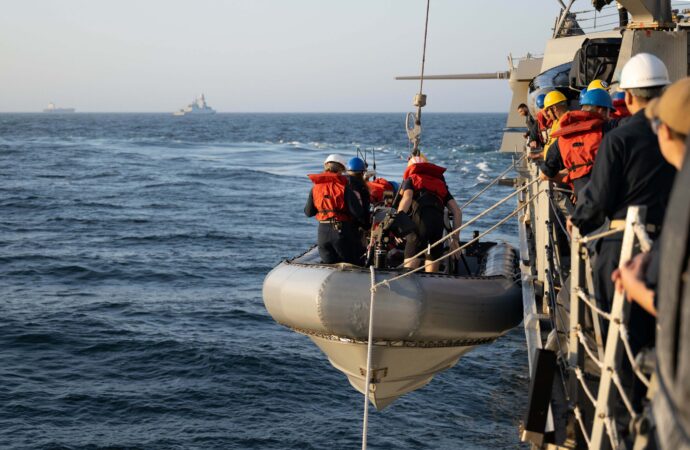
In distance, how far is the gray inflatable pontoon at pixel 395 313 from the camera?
7.69m

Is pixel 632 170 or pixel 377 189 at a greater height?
pixel 632 170

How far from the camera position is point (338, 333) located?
7996 mm

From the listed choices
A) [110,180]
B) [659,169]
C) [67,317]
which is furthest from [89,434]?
[110,180]

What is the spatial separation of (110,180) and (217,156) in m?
18.0

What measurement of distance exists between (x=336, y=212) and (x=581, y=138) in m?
2.98

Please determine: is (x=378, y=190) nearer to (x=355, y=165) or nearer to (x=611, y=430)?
(x=355, y=165)

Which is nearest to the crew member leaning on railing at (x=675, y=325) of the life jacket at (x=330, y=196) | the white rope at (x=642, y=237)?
the white rope at (x=642, y=237)

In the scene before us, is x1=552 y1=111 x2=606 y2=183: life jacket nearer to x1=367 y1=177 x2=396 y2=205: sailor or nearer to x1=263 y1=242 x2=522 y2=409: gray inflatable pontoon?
x1=263 y1=242 x2=522 y2=409: gray inflatable pontoon

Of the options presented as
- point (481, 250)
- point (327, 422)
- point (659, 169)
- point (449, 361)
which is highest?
point (659, 169)

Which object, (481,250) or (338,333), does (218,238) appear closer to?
(481,250)

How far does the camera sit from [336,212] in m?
8.52

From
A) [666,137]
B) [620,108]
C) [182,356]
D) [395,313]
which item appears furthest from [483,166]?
[666,137]

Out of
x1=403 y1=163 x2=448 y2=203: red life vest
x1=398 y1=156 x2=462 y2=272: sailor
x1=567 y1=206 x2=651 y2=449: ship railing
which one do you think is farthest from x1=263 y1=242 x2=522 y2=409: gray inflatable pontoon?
x1=567 y1=206 x2=651 y2=449: ship railing

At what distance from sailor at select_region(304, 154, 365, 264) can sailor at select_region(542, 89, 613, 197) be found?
2383 mm
